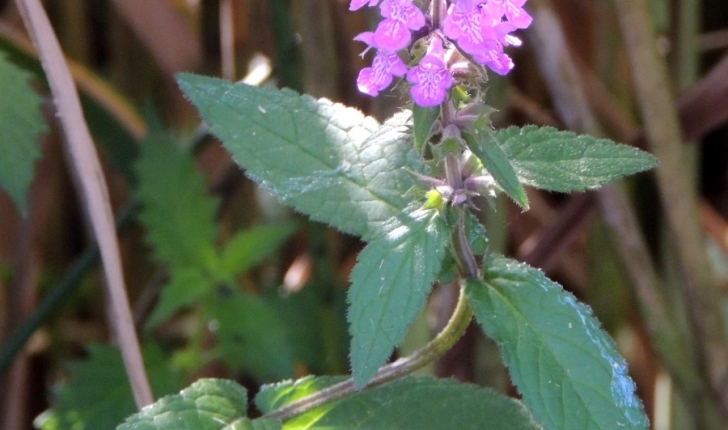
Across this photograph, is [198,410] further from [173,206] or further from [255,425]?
[173,206]

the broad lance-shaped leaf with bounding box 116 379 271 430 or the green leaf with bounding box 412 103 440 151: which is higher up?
the green leaf with bounding box 412 103 440 151

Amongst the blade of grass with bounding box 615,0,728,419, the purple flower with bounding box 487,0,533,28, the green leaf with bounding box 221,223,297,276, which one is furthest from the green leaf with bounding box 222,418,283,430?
the blade of grass with bounding box 615,0,728,419

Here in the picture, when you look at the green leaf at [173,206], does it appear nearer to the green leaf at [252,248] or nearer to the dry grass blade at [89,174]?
the green leaf at [252,248]

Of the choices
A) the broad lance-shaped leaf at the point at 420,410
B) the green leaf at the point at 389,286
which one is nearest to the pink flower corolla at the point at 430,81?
the green leaf at the point at 389,286

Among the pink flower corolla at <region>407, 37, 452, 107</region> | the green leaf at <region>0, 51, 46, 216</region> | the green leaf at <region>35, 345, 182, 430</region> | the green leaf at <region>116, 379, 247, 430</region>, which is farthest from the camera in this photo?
the green leaf at <region>35, 345, 182, 430</region>

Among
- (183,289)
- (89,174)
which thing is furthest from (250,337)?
(89,174)

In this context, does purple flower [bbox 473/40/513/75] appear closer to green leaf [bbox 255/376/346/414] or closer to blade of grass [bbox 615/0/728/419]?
green leaf [bbox 255/376/346/414]

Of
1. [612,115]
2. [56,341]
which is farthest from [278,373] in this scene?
[612,115]
